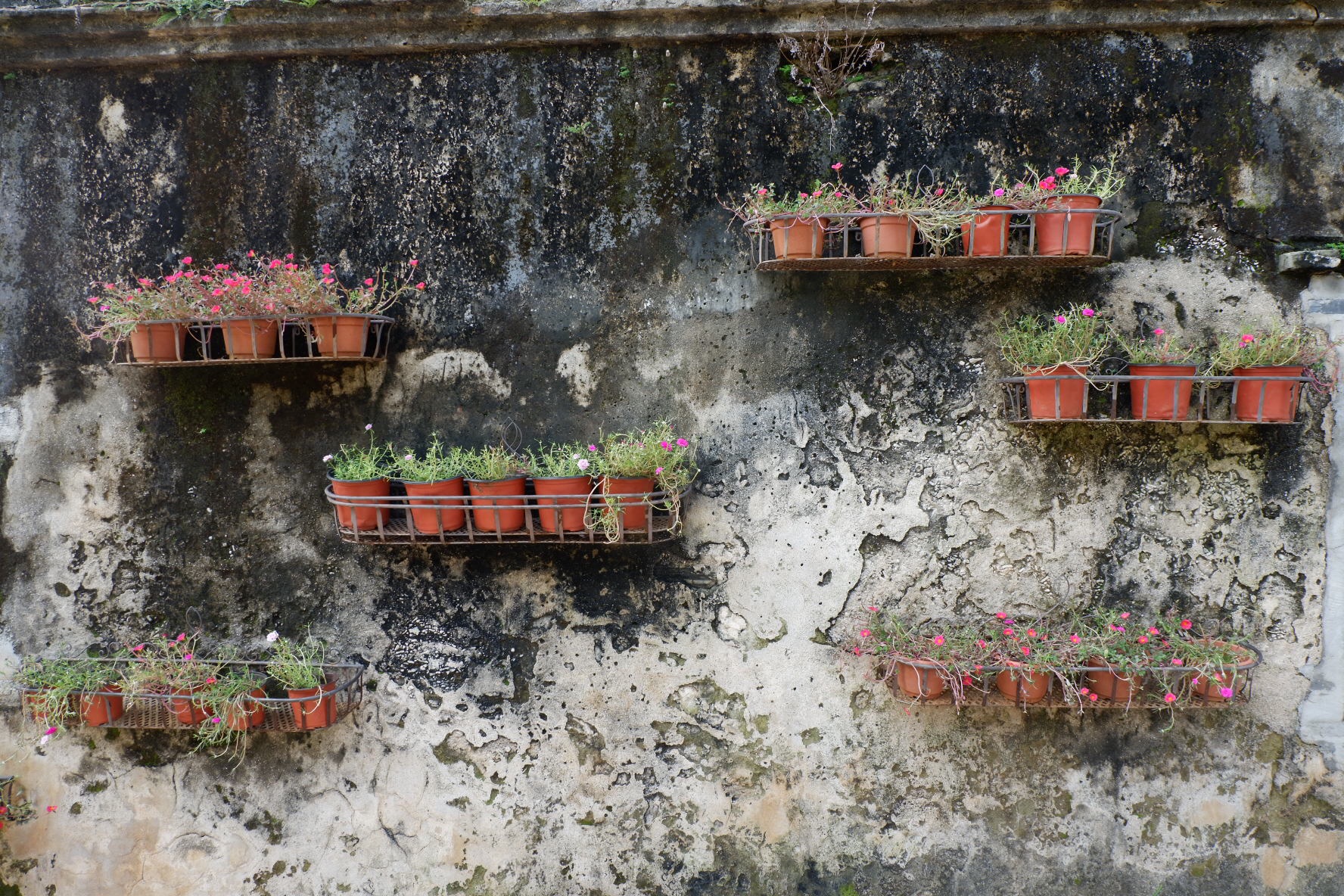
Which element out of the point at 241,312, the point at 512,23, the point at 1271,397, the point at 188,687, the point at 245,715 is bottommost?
the point at 245,715

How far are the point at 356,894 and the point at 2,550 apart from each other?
2024 mm

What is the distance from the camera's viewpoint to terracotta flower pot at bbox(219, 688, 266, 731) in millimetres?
3045

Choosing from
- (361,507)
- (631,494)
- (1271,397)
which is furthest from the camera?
(361,507)

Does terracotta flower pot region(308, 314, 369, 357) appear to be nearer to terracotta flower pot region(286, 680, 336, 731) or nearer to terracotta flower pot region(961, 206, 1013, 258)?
terracotta flower pot region(286, 680, 336, 731)

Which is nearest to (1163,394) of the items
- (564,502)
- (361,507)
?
(564,502)

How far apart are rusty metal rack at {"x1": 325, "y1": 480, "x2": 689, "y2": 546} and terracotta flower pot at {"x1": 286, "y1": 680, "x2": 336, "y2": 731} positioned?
1.98ft

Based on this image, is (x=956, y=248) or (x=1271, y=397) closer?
(x=1271, y=397)

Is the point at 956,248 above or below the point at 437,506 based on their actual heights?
above

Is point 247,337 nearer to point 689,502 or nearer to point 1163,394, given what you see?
point 689,502

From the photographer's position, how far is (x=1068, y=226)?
110 inches

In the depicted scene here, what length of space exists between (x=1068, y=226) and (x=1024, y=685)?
160 centimetres

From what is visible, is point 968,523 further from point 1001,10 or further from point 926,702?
point 1001,10

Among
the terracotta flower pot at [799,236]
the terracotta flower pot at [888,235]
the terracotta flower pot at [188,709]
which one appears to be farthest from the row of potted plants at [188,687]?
the terracotta flower pot at [888,235]

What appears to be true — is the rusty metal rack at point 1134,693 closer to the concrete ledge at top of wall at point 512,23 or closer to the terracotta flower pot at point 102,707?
the concrete ledge at top of wall at point 512,23
